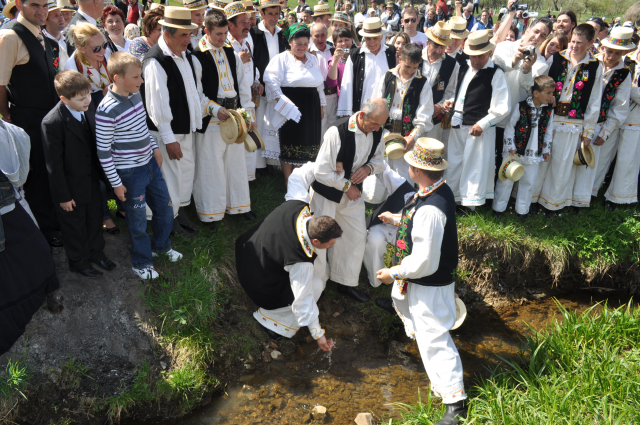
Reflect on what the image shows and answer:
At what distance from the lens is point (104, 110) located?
3.59 metres

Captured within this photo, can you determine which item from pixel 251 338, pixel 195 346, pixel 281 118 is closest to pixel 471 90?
pixel 281 118

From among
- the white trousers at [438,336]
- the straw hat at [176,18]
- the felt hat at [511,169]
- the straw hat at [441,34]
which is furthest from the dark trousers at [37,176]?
the felt hat at [511,169]

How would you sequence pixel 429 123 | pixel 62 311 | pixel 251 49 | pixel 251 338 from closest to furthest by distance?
pixel 62 311 → pixel 251 338 → pixel 429 123 → pixel 251 49

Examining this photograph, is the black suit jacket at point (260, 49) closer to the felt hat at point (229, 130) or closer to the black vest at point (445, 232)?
the felt hat at point (229, 130)

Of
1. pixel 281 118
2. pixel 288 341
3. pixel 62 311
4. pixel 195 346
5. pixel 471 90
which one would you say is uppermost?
pixel 471 90

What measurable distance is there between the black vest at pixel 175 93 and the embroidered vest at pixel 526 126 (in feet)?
11.7

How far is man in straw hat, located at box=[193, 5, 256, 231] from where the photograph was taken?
4.63 m

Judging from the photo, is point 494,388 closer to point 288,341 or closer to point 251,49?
point 288,341

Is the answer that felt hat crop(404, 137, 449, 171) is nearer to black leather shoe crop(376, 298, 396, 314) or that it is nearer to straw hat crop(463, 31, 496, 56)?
black leather shoe crop(376, 298, 396, 314)

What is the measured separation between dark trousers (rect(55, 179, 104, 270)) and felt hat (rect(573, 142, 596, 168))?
525 centimetres

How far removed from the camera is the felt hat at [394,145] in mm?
4715

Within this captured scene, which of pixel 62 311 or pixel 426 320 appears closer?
pixel 426 320

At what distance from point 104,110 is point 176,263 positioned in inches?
60.8

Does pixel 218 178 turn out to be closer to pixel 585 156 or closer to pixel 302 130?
pixel 302 130
